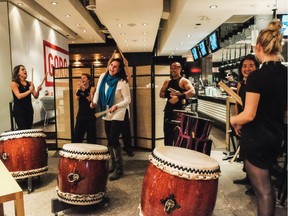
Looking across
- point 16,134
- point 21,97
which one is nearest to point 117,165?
point 16,134

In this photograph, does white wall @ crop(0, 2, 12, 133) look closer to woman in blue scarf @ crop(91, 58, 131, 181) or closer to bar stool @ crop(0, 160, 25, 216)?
woman in blue scarf @ crop(91, 58, 131, 181)

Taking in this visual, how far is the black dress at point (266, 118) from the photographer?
173 centimetres

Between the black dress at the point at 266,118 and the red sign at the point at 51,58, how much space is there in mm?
5922

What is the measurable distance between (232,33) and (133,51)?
18.3 ft

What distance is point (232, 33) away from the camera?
324 inches

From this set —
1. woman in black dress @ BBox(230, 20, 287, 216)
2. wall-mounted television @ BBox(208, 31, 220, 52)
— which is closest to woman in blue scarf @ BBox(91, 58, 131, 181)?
woman in black dress @ BBox(230, 20, 287, 216)

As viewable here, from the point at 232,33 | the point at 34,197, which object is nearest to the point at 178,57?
the point at 232,33

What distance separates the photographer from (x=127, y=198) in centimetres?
296

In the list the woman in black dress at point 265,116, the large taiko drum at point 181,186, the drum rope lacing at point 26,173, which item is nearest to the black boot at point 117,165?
the drum rope lacing at point 26,173

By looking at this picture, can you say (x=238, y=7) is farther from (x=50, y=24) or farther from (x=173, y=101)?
(x=50, y=24)

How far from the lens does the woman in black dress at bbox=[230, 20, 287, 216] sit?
1737 mm

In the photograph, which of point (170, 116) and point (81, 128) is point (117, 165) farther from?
point (170, 116)

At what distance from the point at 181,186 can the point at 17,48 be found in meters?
5.49

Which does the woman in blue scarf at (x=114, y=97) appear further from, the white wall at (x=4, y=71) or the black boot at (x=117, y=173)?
the white wall at (x=4, y=71)
